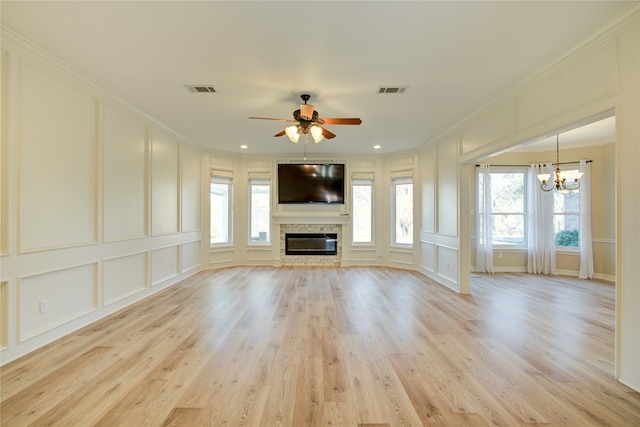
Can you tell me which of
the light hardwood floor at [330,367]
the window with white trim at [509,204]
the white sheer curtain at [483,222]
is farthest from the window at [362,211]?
the light hardwood floor at [330,367]

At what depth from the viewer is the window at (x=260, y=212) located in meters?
7.08

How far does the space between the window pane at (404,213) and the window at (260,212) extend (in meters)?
3.23

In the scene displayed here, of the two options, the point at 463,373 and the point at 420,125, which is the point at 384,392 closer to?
the point at 463,373

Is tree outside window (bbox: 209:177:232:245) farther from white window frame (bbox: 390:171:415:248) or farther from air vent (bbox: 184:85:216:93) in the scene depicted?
white window frame (bbox: 390:171:415:248)

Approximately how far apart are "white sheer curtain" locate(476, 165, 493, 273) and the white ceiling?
3.08 meters

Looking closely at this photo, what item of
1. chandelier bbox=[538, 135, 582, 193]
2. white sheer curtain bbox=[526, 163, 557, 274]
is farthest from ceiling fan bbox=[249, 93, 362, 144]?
white sheer curtain bbox=[526, 163, 557, 274]

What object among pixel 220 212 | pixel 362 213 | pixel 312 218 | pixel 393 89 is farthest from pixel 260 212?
pixel 393 89

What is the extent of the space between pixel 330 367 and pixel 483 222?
18.1 ft

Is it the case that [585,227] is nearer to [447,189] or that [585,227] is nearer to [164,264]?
[447,189]

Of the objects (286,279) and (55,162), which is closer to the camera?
(55,162)

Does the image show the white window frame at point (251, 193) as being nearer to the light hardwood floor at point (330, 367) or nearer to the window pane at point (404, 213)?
the light hardwood floor at point (330, 367)

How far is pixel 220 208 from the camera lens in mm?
6762

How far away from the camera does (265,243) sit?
23.2ft

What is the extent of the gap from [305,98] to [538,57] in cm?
244
